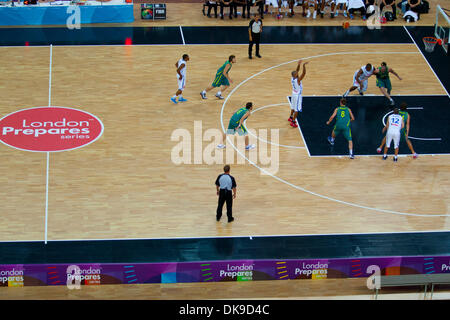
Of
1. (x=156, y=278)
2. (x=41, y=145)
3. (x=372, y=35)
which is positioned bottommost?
(x=156, y=278)

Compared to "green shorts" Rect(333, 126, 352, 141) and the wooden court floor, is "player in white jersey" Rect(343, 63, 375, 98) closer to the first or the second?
the wooden court floor

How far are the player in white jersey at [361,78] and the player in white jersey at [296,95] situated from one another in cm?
281

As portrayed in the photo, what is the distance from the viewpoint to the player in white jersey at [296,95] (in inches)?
886

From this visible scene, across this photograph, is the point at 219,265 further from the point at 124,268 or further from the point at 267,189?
the point at 267,189

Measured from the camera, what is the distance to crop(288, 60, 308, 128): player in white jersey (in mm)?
22502

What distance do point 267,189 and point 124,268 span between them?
19.0ft

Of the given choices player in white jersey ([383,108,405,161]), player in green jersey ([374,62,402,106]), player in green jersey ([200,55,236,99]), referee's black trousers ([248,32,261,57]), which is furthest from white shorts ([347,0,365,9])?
player in white jersey ([383,108,405,161])

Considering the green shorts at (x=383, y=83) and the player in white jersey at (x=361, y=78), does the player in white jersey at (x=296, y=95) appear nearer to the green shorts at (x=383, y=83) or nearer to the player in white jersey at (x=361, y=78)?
the player in white jersey at (x=361, y=78)

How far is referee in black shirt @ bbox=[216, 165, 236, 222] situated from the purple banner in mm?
2401

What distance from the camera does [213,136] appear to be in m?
22.5

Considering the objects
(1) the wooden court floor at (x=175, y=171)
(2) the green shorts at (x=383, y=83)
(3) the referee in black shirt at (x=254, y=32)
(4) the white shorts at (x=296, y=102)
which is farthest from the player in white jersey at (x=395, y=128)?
(3) the referee in black shirt at (x=254, y=32)

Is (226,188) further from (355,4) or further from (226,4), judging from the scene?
(355,4)

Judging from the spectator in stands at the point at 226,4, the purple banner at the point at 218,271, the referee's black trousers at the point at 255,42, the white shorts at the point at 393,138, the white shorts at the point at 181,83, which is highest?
the spectator in stands at the point at 226,4
